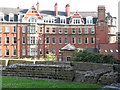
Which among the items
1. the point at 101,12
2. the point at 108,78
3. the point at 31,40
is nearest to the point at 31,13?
the point at 31,40

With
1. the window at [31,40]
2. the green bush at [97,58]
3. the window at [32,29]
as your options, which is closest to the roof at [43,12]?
the window at [32,29]

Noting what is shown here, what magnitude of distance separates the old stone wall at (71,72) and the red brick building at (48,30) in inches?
1302

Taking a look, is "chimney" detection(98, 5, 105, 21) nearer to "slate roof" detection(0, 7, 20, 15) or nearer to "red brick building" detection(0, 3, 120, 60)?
"red brick building" detection(0, 3, 120, 60)

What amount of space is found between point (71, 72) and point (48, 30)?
36824 millimetres

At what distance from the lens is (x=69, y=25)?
164 ft

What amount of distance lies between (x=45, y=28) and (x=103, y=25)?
506 inches

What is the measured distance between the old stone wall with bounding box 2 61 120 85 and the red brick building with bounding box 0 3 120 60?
33.1 m

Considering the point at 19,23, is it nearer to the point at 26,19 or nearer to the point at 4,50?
the point at 26,19

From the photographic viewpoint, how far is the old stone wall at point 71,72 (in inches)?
459

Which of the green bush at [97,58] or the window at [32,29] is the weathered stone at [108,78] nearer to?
the green bush at [97,58]

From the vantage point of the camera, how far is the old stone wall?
1167 cm

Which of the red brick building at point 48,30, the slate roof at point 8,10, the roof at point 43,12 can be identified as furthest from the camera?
the roof at point 43,12

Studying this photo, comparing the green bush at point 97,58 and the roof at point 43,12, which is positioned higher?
the roof at point 43,12

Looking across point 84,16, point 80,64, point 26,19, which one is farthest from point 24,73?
point 84,16
